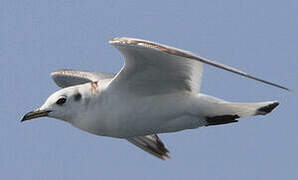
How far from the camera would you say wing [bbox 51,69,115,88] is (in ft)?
44.2

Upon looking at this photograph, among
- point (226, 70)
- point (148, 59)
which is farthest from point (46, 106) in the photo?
point (226, 70)

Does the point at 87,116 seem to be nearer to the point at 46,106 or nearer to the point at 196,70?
the point at 46,106

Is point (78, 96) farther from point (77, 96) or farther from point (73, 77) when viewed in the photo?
point (73, 77)

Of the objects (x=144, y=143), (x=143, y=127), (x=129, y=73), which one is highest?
(x=129, y=73)

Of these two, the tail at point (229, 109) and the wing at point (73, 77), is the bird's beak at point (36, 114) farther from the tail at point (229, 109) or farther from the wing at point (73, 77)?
the tail at point (229, 109)

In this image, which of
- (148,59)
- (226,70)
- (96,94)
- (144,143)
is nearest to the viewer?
(226,70)

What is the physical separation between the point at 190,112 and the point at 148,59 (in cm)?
132

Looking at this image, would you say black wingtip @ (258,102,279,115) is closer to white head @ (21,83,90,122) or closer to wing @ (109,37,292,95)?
wing @ (109,37,292,95)

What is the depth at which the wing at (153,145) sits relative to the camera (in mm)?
13742

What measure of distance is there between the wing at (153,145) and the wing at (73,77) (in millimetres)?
1477

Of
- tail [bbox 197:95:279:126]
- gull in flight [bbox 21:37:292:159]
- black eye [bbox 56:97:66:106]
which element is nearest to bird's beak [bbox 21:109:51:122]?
gull in flight [bbox 21:37:292:159]

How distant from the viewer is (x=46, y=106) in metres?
11.4

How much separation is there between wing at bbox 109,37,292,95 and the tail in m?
0.39

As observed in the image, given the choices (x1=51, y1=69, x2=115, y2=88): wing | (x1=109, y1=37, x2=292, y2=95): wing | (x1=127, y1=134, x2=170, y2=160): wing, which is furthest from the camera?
(x1=127, y1=134, x2=170, y2=160): wing
